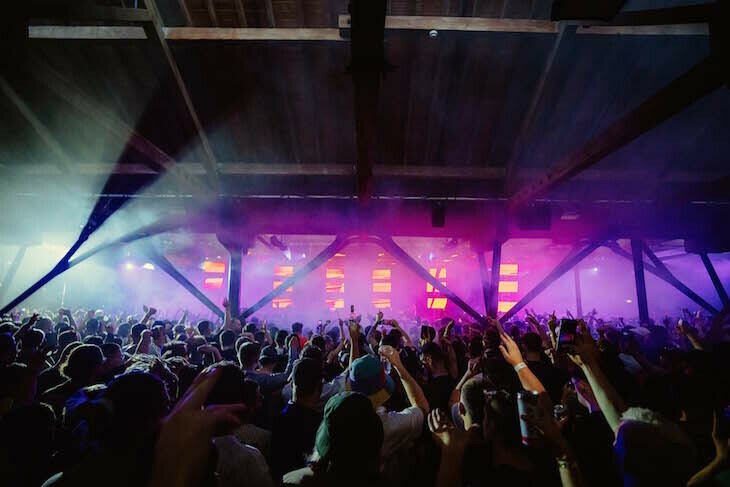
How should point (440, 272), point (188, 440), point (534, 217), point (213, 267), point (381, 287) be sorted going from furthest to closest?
1. point (213, 267)
2. point (381, 287)
3. point (440, 272)
4. point (534, 217)
5. point (188, 440)

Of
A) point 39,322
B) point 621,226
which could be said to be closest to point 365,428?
point 621,226

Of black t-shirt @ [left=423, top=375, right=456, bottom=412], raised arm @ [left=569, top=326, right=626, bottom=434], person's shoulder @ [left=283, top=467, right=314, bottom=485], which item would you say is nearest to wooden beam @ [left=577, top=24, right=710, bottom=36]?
raised arm @ [left=569, top=326, right=626, bottom=434]

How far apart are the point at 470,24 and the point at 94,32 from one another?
4.11 meters

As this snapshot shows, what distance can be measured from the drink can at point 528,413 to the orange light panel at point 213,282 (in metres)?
24.1

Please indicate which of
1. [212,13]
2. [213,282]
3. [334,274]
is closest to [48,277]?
[212,13]

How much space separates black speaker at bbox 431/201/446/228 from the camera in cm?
588

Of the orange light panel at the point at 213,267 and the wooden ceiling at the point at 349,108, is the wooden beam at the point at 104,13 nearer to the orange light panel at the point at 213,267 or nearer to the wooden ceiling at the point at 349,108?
the wooden ceiling at the point at 349,108

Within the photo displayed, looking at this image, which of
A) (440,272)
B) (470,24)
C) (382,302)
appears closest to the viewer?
(470,24)

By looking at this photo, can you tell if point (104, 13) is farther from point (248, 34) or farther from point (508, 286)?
point (508, 286)

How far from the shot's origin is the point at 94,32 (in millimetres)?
3869

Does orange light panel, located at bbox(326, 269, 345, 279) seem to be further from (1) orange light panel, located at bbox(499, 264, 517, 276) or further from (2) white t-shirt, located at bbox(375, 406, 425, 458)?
(2) white t-shirt, located at bbox(375, 406, 425, 458)

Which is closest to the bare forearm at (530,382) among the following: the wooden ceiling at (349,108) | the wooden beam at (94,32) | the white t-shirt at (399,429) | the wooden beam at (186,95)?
the white t-shirt at (399,429)

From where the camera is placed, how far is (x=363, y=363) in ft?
9.31

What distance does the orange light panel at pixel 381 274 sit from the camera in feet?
73.9
